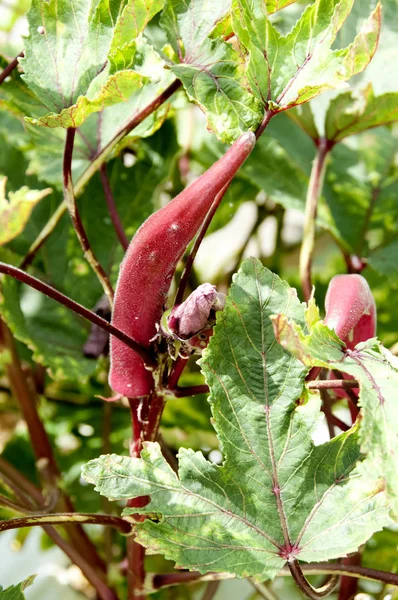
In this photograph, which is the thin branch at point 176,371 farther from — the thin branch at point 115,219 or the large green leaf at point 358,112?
the large green leaf at point 358,112

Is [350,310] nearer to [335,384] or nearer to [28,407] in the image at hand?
[335,384]

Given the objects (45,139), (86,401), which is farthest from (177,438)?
(45,139)

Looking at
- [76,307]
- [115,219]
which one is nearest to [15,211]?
[76,307]

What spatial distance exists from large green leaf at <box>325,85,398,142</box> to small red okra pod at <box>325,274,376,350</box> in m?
0.13

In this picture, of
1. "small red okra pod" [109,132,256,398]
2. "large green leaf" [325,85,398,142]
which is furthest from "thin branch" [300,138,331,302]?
"small red okra pod" [109,132,256,398]

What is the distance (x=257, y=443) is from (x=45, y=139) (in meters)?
0.22

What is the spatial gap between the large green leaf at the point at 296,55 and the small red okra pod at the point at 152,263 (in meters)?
0.04

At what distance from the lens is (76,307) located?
10.6 inches

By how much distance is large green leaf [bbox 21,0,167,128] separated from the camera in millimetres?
286

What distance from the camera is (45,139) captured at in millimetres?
408

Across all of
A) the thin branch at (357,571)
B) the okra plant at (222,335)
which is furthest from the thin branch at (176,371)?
the thin branch at (357,571)

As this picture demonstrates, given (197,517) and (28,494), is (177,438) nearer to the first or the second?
(28,494)

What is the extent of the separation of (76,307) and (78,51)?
0.12 metres

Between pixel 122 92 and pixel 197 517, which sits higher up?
pixel 122 92
